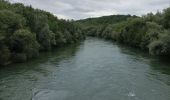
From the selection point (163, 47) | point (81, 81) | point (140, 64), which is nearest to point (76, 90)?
point (81, 81)

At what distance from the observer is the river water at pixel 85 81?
25328 millimetres

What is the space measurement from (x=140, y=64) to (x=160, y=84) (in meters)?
13.6

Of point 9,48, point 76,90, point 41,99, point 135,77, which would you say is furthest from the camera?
point 9,48

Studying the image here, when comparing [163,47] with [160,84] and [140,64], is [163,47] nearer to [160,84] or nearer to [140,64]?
[140,64]

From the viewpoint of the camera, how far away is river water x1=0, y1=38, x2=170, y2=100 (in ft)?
83.1

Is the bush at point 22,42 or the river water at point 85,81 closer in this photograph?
the river water at point 85,81

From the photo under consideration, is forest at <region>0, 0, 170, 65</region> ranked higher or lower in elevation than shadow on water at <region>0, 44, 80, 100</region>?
higher

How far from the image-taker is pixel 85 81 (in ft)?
101

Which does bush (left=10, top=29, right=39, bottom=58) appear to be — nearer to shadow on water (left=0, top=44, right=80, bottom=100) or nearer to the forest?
the forest

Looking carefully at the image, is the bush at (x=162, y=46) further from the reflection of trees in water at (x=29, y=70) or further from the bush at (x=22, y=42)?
the bush at (x=22, y=42)

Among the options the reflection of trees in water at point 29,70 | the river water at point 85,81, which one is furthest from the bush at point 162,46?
the reflection of trees in water at point 29,70

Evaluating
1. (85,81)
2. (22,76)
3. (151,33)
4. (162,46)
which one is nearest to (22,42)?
(22,76)

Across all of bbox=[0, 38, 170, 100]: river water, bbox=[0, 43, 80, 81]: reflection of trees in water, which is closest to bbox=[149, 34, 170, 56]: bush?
bbox=[0, 38, 170, 100]: river water

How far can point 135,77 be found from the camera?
110ft
